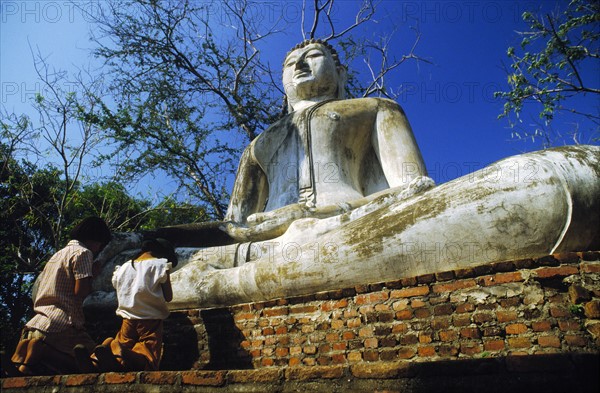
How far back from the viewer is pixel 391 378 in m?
1.90

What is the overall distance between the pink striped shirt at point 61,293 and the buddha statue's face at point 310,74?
3369mm

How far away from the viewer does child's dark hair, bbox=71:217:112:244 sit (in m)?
3.37

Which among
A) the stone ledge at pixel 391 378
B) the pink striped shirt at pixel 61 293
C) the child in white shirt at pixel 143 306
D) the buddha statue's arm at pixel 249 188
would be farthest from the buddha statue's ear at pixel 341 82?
the stone ledge at pixel 391 378

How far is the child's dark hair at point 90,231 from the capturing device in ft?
11.0

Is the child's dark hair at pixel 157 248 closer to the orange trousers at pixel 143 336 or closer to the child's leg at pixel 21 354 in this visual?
the orange trousers at pixel 143 336

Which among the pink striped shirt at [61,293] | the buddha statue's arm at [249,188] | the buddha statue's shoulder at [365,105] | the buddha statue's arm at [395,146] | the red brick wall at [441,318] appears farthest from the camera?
the buddha statue's arm at [249,188]

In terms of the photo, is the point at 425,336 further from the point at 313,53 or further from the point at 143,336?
the point at 313,53

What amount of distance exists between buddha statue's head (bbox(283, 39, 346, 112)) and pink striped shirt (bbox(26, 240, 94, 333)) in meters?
3.37

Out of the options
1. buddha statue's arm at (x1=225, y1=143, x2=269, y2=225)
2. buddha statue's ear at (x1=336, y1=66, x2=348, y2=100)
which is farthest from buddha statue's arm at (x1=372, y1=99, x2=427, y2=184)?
buddha statue's arm at (x1=225, y1=143, x2=269, y2=225)

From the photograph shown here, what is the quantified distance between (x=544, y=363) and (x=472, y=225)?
45.5 inches

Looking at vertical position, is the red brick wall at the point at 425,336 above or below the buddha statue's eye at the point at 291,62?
below

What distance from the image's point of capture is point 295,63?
228 inches

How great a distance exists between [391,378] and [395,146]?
10.9 feet

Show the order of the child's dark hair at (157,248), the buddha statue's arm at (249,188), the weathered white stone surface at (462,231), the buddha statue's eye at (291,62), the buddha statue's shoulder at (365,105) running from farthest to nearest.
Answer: the buddha statue's eye at (291,62) → the buddha statue's arm at (249,188) → the buddha statue's shoulder at (365,105) → the child's dark hair at (157,248) → the weathered white stone surface at (462,231)
